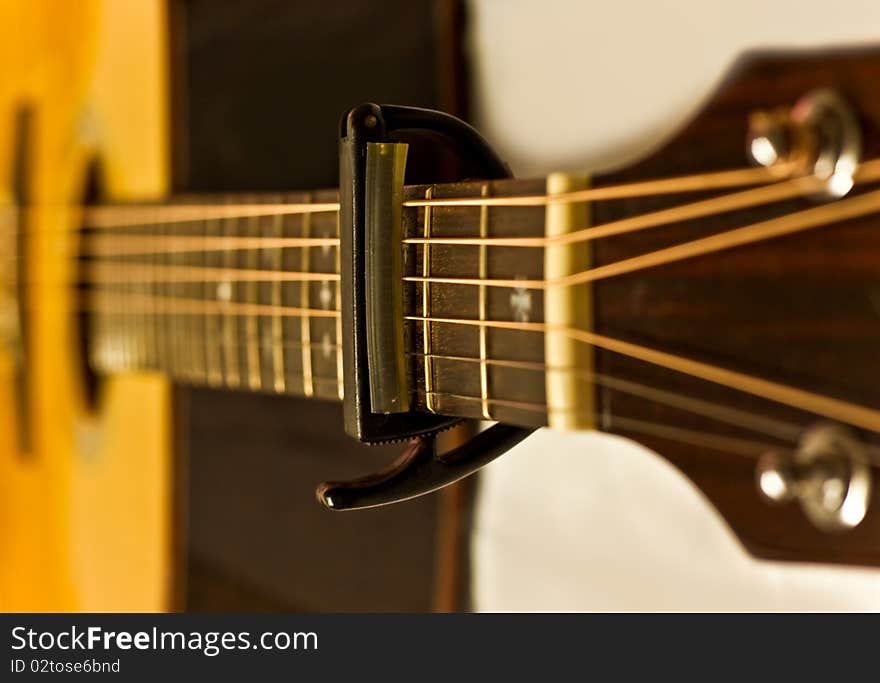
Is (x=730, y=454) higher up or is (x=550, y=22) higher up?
(x=550, y=22)

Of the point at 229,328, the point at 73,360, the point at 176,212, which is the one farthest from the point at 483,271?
the point at 73,360

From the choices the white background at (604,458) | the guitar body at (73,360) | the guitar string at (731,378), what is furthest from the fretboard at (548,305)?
the guitar body at (73,360)

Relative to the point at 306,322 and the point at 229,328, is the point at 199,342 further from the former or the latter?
the point at 306,322

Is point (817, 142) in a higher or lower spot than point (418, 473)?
higher

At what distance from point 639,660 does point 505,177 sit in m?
0.26

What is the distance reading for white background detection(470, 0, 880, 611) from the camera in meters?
0.49

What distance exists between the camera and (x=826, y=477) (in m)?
0.31

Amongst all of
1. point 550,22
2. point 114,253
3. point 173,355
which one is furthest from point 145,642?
point 550,22

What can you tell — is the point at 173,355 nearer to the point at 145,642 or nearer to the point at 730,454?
the point at 145,642

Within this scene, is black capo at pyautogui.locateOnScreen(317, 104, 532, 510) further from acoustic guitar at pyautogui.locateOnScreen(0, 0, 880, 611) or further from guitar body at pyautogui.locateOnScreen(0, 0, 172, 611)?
guitar body at pyautogui.locateOnScreen(0, 0, 172, 611)

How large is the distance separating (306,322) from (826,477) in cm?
28

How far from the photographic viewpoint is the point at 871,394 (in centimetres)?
30

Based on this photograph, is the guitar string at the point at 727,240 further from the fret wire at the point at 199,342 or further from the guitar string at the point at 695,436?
the fret wire at the point at 199,342

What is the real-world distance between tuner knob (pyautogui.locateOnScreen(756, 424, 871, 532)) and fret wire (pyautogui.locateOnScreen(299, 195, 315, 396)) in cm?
26
